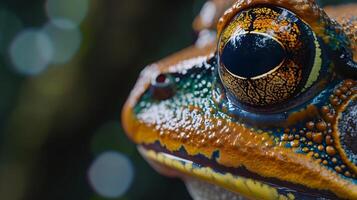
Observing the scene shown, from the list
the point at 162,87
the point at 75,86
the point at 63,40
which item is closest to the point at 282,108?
the point at 162,87

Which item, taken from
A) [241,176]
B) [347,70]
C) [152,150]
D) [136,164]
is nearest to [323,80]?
[347,70]

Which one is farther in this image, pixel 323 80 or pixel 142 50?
pixel 142 50

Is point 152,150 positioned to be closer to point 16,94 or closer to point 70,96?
point 70,96

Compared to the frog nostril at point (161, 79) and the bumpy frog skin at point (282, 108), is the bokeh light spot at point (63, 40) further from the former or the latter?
→ the bumpy frog skin at point (282, 108)

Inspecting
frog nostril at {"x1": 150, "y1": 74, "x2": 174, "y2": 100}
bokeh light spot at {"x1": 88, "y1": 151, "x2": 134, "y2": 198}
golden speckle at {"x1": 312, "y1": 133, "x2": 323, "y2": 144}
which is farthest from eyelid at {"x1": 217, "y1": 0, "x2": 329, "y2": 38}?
bokeh light spot at {"x1": 88, "y1": 151, "x2": 134, "y2": 198}

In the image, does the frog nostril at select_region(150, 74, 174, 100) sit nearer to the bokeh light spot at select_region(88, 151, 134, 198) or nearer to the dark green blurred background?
the dark green blurred background

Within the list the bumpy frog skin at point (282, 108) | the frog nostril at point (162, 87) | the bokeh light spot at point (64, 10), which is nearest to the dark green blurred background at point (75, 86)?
the bokeh light spot at point (64, 10)

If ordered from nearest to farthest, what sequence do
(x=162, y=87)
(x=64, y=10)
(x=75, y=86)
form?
(x=162, y=87), (x=75, y=86), (x=64, y=10)

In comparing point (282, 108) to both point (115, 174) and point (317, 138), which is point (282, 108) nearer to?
point (317, 138)
